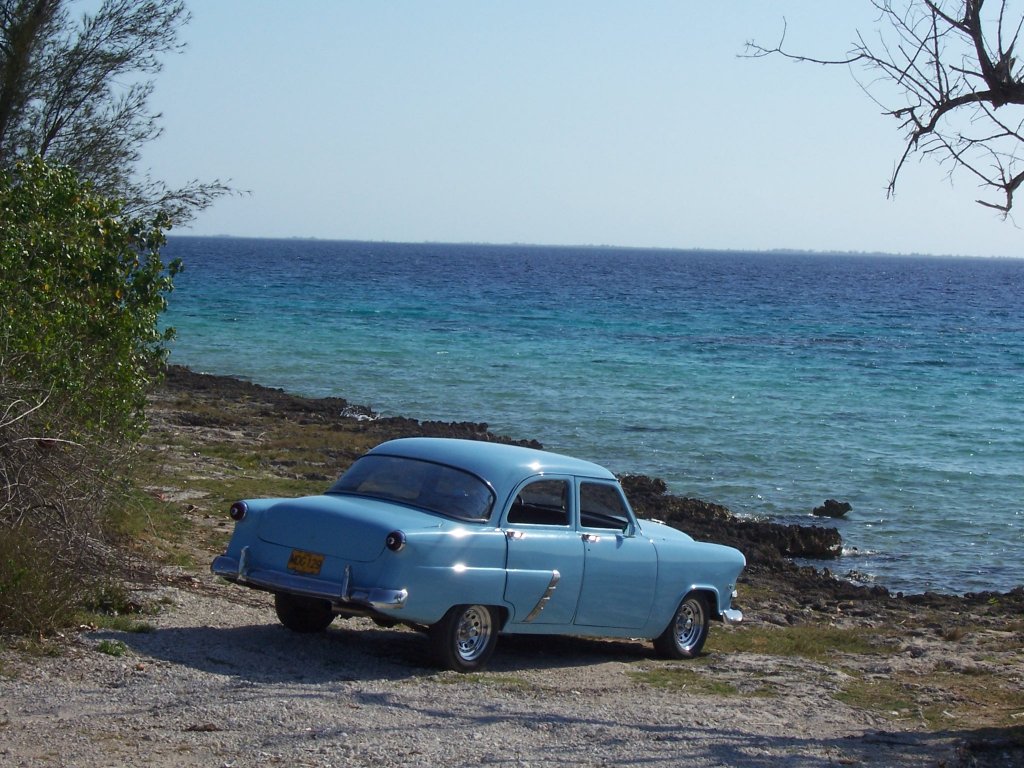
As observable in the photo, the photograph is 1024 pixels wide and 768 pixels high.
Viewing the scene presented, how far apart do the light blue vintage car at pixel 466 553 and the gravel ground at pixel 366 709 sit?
0.39 m

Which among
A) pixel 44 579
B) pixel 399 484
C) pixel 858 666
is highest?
pixel 399 484

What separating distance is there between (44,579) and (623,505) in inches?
166

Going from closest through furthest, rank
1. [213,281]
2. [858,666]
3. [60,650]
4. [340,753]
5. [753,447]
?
[340,753] < [60,650] < [858,666] < [753,447] < [213,281]

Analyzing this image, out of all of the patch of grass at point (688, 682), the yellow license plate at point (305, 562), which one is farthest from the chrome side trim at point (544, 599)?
the yellow license plate at point (305, 562)

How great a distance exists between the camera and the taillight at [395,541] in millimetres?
7906

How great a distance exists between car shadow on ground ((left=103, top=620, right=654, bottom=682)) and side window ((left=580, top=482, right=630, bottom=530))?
110 cm

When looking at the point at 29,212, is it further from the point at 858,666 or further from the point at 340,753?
the point at 858,666

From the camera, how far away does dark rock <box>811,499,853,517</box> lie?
2034 centimetres

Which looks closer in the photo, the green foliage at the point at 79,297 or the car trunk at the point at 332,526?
the car trunk at the point at 332,526

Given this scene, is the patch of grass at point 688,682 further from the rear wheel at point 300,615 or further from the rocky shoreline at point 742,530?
the rocky shoreline at point 742,530

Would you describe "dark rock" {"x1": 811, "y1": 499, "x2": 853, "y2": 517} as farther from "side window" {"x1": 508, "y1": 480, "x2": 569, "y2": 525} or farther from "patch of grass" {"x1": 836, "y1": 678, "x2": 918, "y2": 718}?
"side window" {"x1": 508, "y1": 480, "x2": 569, "y2": 525}

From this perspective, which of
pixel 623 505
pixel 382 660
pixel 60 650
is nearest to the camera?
pixel 60 650

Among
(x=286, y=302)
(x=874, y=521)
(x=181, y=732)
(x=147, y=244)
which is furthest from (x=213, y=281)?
(x=181, y=732)

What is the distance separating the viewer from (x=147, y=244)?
38.5 feet
